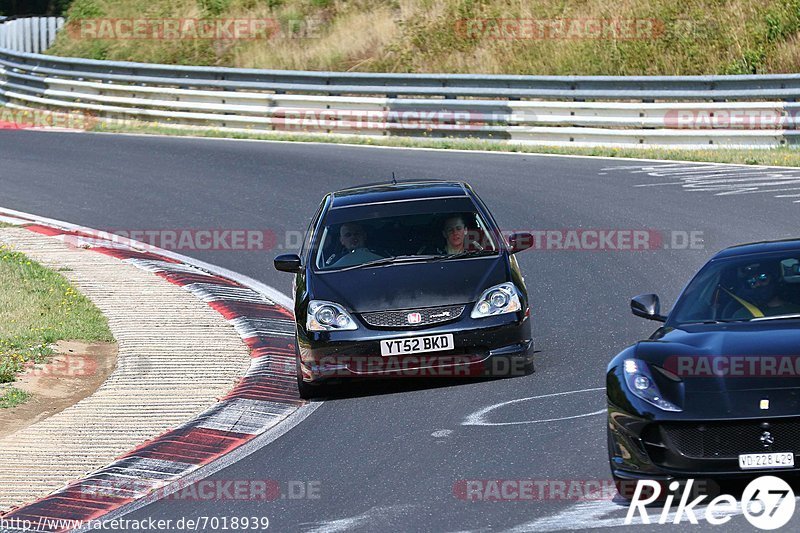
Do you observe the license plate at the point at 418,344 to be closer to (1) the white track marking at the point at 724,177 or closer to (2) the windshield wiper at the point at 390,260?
(2) the windshield wiper at the point at 390,260

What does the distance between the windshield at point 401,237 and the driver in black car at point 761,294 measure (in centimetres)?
306

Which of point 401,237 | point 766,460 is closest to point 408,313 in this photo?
point 401,237

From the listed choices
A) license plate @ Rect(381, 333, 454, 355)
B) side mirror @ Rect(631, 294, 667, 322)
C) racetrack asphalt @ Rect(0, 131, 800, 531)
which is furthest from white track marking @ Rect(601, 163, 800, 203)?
side mirror @ Rect(631, 294, 667, 322)

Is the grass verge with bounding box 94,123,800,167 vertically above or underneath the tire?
above

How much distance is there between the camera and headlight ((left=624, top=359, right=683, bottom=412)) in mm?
6887

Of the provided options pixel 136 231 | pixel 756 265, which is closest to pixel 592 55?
pixel 136 231

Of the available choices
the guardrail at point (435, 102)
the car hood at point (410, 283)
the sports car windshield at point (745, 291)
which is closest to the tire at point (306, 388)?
the car hood at point (410, 283)

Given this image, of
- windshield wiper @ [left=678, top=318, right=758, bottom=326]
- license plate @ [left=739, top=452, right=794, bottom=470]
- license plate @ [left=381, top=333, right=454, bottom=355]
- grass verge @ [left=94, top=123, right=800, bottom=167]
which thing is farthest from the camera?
grass verge @ [left=94, top=123, right=800, bottom=167]

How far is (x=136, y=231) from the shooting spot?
18.1 m

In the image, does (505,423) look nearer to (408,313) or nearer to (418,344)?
(418,344)

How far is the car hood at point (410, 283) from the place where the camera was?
33.7 feet

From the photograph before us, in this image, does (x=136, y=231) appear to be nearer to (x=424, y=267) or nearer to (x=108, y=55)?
(x=424, y=267)

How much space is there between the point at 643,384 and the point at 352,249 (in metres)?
4.45

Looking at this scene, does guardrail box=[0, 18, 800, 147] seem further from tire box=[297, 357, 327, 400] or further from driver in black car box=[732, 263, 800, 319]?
driver in black car box=[732, 263, 800, 319]
